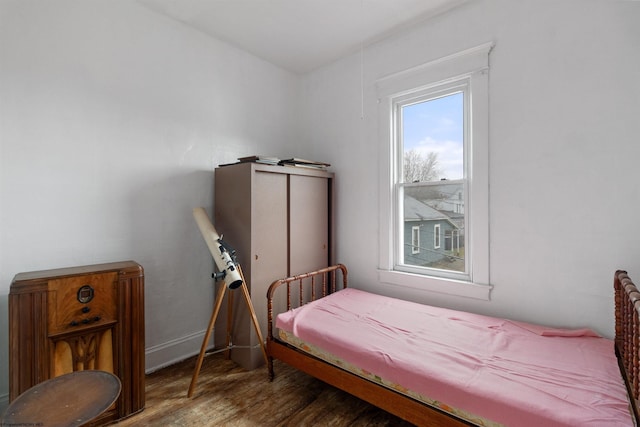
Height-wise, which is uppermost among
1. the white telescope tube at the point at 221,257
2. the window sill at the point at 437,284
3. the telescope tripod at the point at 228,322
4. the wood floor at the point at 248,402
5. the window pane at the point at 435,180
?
the window pane at the point at 435,180

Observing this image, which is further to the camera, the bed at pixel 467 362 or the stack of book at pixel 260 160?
the stack of book at pixel 260 160

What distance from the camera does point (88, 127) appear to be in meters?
2.22

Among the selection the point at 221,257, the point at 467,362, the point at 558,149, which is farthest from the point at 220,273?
the point at 558,149

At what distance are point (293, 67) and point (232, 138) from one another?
1.18 m

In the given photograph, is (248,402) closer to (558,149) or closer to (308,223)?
(308,223)

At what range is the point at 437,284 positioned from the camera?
2.63 meters

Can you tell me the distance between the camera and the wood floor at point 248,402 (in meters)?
1.93

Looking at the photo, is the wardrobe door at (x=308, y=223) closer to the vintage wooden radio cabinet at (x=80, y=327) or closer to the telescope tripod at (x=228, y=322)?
the telescope tripod at (x=228, y=322)

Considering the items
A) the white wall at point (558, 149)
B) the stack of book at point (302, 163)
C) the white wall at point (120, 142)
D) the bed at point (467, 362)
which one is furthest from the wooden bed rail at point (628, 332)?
the white wall at point (120, 142)

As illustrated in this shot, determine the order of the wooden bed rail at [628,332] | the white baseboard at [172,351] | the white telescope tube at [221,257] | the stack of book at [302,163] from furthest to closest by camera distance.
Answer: the stack of book at [302,163] → the white baseboard at [172,351] → the white telescope tube at [221,257] → the wooden bed rail at [628,332]

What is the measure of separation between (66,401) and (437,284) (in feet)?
8.08

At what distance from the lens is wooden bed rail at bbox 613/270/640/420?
121cm

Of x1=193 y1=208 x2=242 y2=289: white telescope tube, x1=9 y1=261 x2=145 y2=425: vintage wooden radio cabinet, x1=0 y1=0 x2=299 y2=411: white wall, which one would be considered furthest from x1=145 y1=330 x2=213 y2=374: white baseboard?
x1=193 y1=208 x2=242 y2=289: white telescope tube

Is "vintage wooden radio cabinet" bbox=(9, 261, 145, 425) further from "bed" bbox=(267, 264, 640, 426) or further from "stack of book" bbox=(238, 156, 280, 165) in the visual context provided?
"stack of book" bbox=(238, 156, 280, 165)
